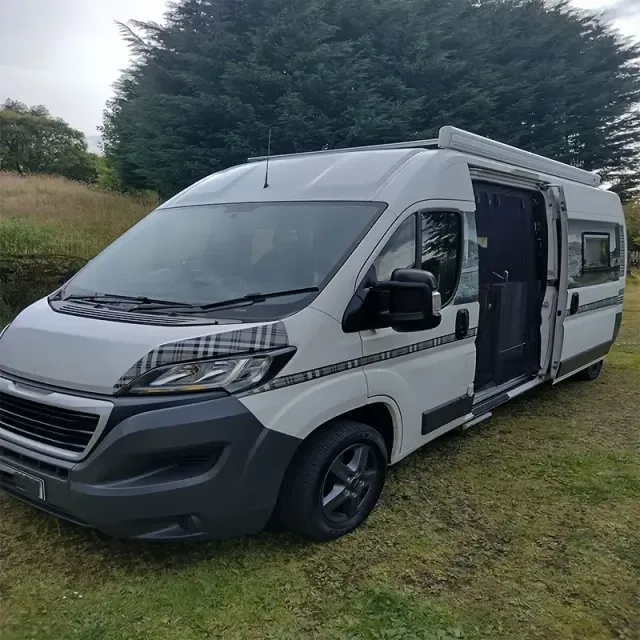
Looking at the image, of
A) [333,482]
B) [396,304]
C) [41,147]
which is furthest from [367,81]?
[41,147]

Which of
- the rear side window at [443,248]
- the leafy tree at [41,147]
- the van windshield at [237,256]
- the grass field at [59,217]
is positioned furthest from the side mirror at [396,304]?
the leafy tree at [41,147]

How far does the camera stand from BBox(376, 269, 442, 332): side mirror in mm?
2988

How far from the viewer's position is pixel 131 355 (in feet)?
8.50

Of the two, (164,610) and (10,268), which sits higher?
(10,268)

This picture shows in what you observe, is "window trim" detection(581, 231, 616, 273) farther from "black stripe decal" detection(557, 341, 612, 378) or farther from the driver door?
the driver door

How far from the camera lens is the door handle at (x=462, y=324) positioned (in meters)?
3.93

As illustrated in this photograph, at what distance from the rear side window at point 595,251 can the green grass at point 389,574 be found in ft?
7.94

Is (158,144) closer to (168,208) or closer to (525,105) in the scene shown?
(525,105)

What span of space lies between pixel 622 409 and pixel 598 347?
80cm

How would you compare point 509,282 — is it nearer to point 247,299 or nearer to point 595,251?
point 595,251

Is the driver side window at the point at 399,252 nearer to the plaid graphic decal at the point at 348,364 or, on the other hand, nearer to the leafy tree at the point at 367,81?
the plaid graphic decal at the point at 348,364

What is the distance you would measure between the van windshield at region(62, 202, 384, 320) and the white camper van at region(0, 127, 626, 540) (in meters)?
0.01

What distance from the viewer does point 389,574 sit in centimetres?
292

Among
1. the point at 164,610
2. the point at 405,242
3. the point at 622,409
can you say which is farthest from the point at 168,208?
the point at 622,409
